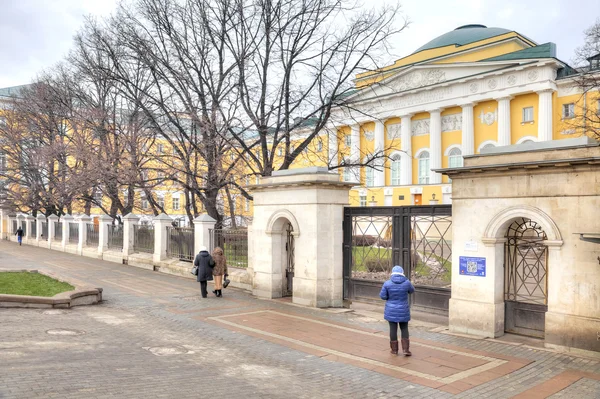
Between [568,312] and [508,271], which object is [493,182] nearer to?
[508,271]

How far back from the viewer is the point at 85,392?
6438 mm

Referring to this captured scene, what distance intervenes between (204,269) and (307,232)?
11.1 ft

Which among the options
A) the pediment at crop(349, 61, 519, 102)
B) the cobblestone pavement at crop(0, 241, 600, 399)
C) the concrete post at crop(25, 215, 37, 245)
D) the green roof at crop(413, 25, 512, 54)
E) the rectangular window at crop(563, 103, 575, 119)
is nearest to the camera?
the cobblestone pavement at crop(0, 241, 600, 399)

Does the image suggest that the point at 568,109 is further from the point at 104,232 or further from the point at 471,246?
the point at 471,246

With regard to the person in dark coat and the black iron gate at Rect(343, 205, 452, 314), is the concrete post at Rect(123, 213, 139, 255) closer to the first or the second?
the person in dark coat

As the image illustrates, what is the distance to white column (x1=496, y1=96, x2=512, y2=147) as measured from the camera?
46219mm

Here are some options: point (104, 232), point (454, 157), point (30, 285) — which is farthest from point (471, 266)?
point (454, 157)

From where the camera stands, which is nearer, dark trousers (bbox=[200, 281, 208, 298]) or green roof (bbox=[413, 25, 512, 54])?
dark trousers (bbox=[200, 281, 208, 298])

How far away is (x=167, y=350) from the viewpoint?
890cm

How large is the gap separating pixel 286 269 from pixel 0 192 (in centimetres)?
3490

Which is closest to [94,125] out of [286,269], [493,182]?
[286,269]

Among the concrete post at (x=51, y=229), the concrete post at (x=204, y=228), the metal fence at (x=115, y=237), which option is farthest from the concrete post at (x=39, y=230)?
the concrete post at (x=204, y=228)

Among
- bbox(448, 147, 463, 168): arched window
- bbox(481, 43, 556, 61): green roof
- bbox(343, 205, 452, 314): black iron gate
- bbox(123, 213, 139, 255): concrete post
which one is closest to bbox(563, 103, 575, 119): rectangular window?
bbox(481, 43, 556, 61): green roof

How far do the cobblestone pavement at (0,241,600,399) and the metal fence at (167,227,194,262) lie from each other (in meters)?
7.55
